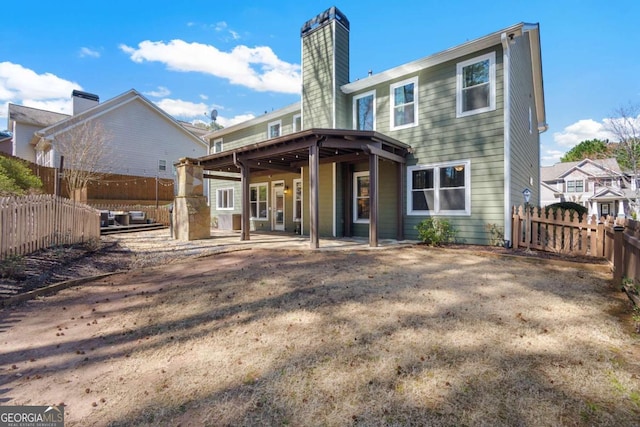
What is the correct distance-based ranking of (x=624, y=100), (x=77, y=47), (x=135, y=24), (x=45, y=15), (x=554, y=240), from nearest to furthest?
(x=554, y=240), (x=45, y=15), (x=135, y=24), (x=77, y=47), (x=624, y=100)

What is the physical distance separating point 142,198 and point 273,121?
11.4 meters

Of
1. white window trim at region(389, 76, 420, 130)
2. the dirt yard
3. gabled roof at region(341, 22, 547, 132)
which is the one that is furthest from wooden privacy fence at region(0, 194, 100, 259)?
Result: white window trim at region(389, 76, 420, 130)

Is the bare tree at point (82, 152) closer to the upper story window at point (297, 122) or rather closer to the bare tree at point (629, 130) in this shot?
the upper story window at point (297, 122)

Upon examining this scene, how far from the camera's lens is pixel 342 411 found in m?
1.92

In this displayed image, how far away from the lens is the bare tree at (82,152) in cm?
1664

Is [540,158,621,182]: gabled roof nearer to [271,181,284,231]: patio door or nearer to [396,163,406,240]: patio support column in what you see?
[396,163,406,240]: patio support column

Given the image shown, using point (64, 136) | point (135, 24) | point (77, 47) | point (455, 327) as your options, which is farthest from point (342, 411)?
point (64, 136)

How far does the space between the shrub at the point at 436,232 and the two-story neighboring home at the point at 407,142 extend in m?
0.33

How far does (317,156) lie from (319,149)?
1410mm

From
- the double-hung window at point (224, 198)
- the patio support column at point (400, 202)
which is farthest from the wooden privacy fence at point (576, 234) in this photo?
the double-hung window at point (224, 198)

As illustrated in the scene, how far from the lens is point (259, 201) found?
14570 millimetres

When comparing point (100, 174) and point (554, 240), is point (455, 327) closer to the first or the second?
point (554, 240)

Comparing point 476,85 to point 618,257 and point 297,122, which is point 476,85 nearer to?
point 618,257

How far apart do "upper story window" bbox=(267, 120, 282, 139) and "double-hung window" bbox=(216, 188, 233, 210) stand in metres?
3.85
